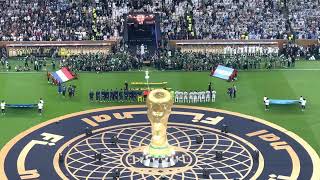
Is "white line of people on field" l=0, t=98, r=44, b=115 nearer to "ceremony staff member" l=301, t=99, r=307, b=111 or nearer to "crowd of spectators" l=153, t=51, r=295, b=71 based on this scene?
"crowd of spectators" l=153, t=51, r=295, b=71

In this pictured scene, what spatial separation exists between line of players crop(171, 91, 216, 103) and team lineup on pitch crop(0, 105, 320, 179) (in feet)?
7.32

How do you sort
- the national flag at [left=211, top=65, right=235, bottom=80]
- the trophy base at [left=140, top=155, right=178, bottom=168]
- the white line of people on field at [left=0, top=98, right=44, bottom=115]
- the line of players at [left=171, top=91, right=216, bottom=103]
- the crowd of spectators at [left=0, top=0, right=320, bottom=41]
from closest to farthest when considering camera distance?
1. the trophy base at [left=140, top=155, right=178, bottom=168]
2. the white line of people on field at [left=0, top=98, right=44, bottom=115]
3. the line of players at [left=171, top=91, right=216, bottom=103]
4. the national flag at [left=211, top=65, right=235, bottom=80]
5. the crowd of spectators at [left=0, top=0, right=320, bottom=41]

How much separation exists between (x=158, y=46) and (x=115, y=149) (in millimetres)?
30062

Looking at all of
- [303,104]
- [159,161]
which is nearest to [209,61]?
[303,104]

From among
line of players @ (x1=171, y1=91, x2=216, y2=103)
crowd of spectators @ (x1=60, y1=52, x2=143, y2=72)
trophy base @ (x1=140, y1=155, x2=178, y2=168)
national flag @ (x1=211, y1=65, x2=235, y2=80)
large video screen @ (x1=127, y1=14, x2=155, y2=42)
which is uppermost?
large video screen @ (x1=127, y1=14, x2=155, y2=42)

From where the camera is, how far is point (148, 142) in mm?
47281

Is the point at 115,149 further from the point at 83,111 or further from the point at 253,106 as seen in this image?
the point at 253,106

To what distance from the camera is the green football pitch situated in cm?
5175

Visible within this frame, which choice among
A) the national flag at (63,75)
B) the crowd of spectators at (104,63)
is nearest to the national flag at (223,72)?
the crowd of spectators at (104,63)

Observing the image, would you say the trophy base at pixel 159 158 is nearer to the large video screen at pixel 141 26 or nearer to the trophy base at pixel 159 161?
the trophy base at pixel 159 161

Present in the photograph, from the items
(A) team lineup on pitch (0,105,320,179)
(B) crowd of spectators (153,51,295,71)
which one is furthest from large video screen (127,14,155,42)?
(A) team lineup on pitch (0,105,320,179)

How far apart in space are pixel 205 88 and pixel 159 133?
1868 cm

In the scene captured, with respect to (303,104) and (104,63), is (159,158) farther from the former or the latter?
(104,63)

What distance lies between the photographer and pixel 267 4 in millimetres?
81438
